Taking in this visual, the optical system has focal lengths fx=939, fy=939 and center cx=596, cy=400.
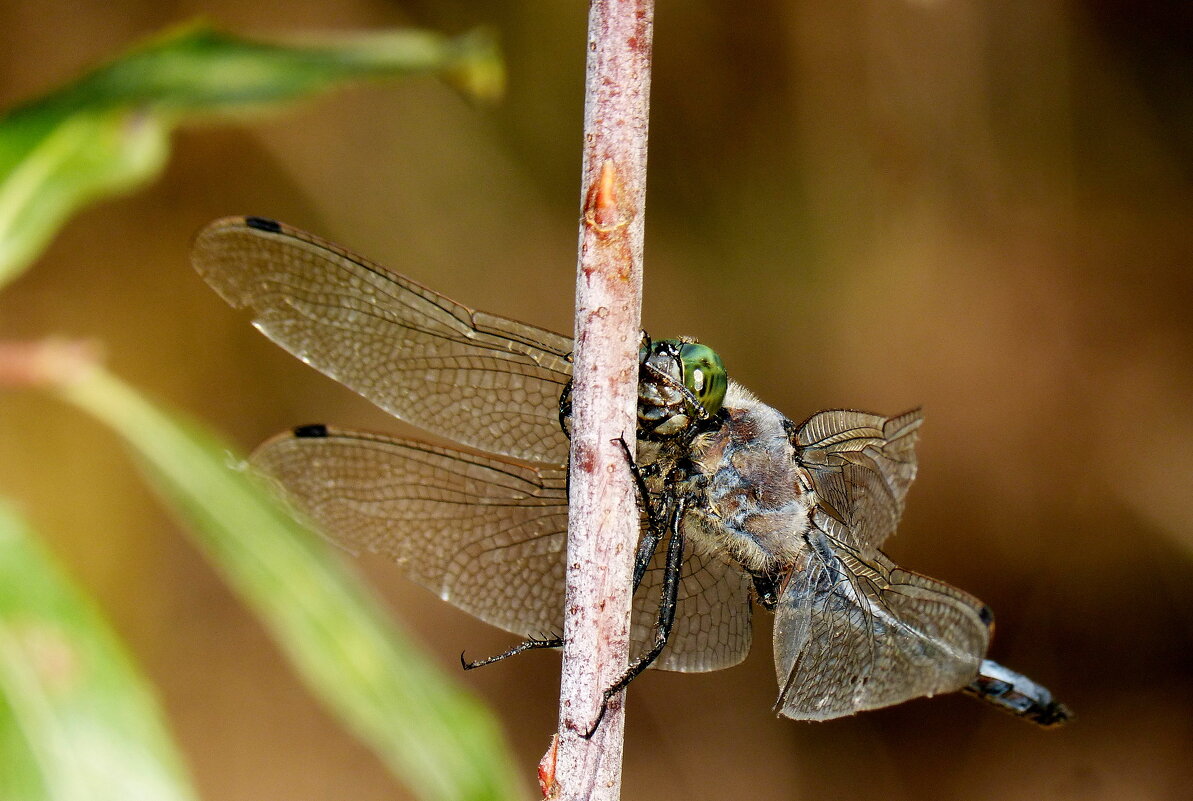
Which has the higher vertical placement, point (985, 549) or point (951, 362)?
point (951, 362)

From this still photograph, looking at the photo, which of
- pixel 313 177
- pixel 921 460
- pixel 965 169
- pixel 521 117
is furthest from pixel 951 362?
pixel 313 177

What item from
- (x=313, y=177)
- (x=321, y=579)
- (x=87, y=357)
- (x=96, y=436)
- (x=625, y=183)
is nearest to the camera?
(x=625, y=183)

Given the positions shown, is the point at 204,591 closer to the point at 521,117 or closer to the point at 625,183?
the point at 521,117

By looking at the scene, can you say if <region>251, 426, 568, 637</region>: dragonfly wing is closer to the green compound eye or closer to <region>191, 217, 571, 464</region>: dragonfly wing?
<region>191, 217, 571, 464</region>: dragonfly wing

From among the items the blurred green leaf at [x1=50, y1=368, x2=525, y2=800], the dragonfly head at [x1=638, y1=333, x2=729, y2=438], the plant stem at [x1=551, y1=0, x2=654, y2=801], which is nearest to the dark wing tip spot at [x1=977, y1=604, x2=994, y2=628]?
the dragonfly head at [x1=638, y1=333, x2=729, y2=438]

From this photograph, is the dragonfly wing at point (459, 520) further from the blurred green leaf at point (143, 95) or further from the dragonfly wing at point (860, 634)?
the blurred green leaf at point (143, 95)

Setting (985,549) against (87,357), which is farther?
(985,549)
